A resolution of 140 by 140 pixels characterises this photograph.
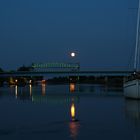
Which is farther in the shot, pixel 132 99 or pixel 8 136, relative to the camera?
pixel 132 99

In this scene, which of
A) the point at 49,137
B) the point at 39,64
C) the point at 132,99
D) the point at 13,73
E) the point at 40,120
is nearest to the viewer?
the point at 49,137

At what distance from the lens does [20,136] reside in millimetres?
16219

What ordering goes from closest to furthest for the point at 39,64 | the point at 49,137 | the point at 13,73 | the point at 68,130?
the point at 49,137 → the point at 68,130 → the point at 13,73 → the point at 39,64

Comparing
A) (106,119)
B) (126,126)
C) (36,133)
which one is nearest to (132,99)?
(106,119)

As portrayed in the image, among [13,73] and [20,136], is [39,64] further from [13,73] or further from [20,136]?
[20,136]

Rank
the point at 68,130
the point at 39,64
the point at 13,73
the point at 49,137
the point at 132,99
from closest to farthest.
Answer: the point at 49,137, the point at 68,130, the point at 132,99, the point at 13,73, the point at 39,64

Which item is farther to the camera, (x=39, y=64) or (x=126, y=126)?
(x=39, y=64)

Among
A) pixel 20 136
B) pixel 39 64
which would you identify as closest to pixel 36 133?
pixel 20 136

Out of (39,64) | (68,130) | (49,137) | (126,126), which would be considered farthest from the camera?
(39,64)

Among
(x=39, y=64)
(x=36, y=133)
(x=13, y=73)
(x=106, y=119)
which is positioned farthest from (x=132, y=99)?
(x=39, y=64)

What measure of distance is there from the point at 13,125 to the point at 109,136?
5005 mm

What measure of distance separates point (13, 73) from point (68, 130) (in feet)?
366

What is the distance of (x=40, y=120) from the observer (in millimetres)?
21516

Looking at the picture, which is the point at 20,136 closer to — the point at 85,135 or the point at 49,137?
the point at 49,137
